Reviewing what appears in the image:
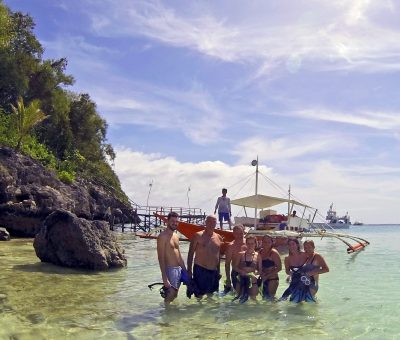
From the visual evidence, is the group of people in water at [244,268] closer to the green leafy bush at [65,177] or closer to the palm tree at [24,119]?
the palm tree at [24,119]

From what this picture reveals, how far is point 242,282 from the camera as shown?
8.35 metres

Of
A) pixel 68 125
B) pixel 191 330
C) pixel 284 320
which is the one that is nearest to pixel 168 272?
pixel 191 330

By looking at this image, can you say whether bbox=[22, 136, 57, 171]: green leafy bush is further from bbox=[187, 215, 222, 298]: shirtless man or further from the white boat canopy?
bbox=[187, 215, 222, 298]: shirtless man

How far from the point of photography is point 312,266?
8.34 meters

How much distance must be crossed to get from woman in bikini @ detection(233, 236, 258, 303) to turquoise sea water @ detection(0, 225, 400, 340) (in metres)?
0.22

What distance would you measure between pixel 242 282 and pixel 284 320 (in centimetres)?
139

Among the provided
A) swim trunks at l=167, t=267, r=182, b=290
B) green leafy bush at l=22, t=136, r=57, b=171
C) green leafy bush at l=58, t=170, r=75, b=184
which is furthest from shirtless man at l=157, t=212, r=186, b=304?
green leafy bush at l=58, t=170, r=75, b=184

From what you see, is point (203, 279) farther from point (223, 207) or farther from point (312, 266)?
point (223, 207)

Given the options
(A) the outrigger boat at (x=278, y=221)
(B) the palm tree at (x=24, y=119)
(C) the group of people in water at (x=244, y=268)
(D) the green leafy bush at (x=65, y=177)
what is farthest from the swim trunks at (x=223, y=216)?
(D) the green leafy bush at (x=65, y=177)

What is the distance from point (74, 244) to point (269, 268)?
5958mm

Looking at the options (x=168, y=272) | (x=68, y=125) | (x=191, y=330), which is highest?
(x=68, y=125)

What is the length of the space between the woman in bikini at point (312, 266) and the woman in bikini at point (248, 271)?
97cm

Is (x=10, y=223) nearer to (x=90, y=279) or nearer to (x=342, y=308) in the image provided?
(x=90, y=279)

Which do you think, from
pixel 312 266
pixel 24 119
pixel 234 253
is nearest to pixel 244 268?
pixel 234 253
